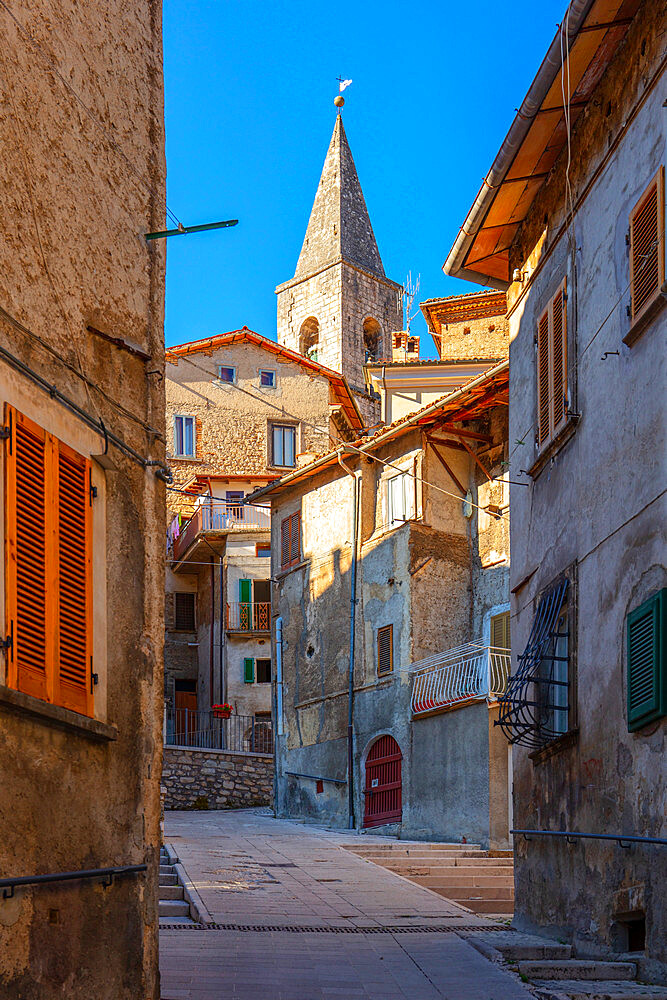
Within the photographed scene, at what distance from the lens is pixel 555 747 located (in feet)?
38.4

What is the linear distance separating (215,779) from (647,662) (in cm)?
2662

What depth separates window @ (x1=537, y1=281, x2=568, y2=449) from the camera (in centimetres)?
1224

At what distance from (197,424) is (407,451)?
17879 millimetres

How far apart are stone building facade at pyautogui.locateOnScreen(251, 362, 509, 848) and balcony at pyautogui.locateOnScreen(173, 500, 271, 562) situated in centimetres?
1099

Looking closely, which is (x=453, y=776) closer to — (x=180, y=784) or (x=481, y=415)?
(x=481, y=415)

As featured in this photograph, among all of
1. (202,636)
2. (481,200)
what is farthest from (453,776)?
(202,636)

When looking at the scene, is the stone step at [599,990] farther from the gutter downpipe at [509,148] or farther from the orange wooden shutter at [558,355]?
the gutter downpipe at [509,148]

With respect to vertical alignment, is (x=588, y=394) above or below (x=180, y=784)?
above

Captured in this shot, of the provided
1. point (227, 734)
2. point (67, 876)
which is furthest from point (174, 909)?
point (227, 734)

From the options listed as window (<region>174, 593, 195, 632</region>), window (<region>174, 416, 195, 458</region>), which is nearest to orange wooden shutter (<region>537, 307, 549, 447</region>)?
window (<region>174, 416, 195, 458</region>)

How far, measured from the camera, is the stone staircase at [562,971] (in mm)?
8211

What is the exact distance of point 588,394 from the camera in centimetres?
1131

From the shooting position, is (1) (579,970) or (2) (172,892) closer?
(1) (579,970)

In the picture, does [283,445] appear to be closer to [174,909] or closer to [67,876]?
[174,909]
